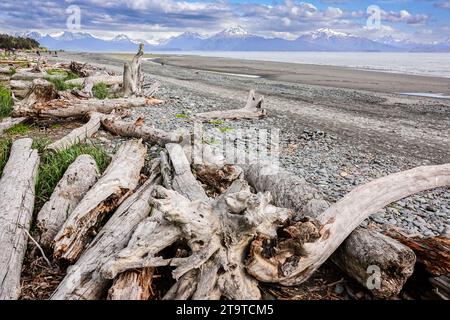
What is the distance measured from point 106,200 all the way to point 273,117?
1010cm

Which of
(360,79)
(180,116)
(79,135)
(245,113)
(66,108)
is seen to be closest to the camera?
(79,135)

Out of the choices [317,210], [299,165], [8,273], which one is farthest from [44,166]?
[299,165]

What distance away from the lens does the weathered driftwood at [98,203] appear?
159 inches

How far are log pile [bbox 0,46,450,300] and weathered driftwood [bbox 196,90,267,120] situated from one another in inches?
292

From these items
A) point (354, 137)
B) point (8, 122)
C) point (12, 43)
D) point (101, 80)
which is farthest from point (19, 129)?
point (12, 43)

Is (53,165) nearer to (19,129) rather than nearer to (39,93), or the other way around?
(19,129)

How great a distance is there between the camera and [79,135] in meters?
8.47

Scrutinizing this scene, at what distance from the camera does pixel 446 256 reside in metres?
3.41

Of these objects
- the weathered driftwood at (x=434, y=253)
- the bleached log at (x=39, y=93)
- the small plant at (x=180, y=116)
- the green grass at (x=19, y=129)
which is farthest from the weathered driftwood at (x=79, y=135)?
the weathered driftwood at (x=434, y=253)

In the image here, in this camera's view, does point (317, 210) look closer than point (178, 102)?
Yes

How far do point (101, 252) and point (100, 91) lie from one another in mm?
12308
